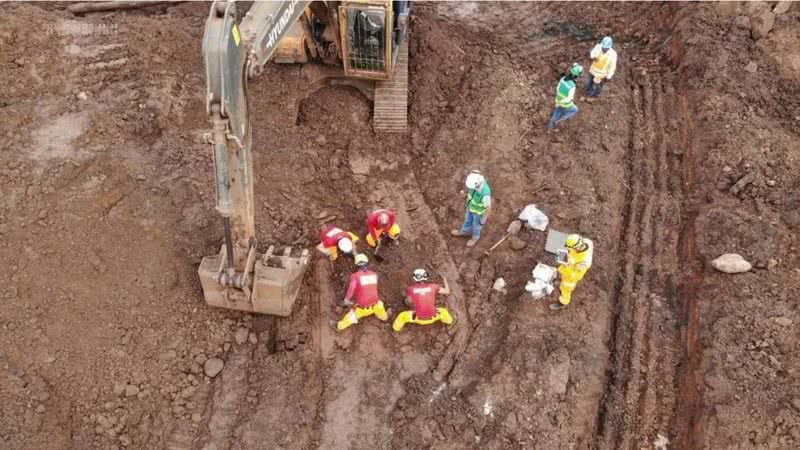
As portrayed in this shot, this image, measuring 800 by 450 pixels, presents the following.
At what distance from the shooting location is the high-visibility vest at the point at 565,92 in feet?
37.8

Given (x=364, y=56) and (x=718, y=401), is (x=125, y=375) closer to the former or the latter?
(x=364, y=56)

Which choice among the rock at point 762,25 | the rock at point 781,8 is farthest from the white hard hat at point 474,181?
the rock at point 781,8

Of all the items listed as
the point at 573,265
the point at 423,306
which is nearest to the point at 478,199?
the point at 573,265

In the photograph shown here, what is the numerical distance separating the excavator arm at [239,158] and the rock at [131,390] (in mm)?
1387

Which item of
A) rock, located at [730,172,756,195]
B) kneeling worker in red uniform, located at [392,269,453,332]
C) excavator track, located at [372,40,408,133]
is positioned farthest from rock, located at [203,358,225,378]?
rock, located at [730,172,756,195]

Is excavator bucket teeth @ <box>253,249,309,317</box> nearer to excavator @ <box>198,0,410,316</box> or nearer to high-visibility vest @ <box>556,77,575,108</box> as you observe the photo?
excavator @ <box>198,0,410,316</box>

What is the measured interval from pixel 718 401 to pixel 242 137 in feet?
21.7

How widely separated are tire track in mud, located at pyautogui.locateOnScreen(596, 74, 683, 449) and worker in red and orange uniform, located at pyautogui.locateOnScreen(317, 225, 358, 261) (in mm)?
3938

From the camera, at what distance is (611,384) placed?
9039 millimetres

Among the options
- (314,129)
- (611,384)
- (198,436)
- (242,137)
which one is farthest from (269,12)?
(611,384)

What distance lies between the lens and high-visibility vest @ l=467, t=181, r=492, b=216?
32.3 feet

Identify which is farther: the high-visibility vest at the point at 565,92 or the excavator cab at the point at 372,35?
the high-visibility vest at the point at 565,92

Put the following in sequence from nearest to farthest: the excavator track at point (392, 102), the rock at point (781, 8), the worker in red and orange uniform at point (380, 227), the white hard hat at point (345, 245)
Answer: the white hard hat at point (345, 245) → the worker in red and orange uniform at point (380, 227) → the excavator track at point (392, 102) → the rock at point (781, 8)

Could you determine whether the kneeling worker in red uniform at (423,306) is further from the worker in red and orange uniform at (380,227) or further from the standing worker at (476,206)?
the standing worker at (476,206)
